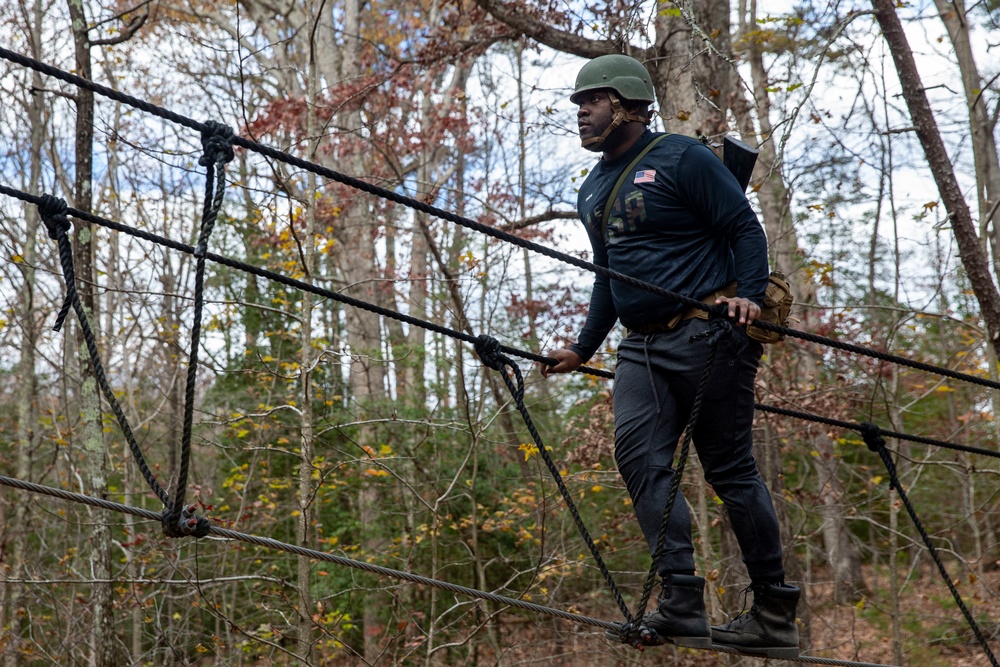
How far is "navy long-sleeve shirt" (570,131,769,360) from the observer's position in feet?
8.09

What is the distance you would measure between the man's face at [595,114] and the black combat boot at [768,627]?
1386 mm

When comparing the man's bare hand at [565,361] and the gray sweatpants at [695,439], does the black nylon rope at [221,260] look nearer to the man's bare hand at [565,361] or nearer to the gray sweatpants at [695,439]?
the man's bare hand at [565,361]

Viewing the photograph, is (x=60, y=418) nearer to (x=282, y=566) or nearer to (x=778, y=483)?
(x=282, y=566)

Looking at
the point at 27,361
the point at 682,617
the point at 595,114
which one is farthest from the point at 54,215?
the point at 27,361

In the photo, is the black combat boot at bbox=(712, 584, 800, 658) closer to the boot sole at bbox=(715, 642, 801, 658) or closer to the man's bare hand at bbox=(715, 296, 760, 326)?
the boot sole at bbox=(715, 642, 801, 658)

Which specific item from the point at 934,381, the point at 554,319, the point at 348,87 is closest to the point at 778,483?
the point at 554,319

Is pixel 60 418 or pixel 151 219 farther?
pixel 151 219

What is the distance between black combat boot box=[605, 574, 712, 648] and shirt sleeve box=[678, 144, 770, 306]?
0.79m

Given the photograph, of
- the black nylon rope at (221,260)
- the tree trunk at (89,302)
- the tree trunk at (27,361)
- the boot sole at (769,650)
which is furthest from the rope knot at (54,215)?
the tree trunk at (27,361)

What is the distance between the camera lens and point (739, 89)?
6.51 meters

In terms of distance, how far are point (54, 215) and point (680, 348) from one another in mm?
1670

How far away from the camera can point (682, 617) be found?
247cm

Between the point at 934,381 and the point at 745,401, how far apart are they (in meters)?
9.19

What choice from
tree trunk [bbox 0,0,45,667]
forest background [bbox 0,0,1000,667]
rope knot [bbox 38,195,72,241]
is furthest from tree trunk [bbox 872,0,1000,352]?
tree trunk [bbox 0,0,45,667]
